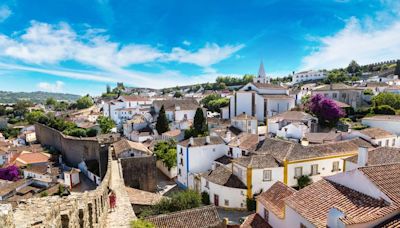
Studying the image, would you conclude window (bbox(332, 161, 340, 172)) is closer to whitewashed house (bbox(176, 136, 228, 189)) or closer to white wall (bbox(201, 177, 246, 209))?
white wall (bbox(201, 177, 246, 209))

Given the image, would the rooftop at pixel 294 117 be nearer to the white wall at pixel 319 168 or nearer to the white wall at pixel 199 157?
the white wall at pixel 199 157

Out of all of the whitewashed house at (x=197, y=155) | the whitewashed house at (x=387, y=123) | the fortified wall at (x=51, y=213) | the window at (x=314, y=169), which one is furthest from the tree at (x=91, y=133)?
the fortified wall at (x=51, y=213)

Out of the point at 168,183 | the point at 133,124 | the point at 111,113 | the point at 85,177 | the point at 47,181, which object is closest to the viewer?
the point at 168,183

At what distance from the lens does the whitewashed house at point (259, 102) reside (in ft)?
119

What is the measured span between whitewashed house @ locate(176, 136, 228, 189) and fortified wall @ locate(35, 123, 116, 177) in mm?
6992

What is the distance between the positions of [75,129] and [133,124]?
999 cm

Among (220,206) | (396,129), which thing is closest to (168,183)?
(220,206)

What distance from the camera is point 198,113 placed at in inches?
1218

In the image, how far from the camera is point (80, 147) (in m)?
32.5

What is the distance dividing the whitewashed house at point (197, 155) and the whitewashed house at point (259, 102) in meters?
14.0

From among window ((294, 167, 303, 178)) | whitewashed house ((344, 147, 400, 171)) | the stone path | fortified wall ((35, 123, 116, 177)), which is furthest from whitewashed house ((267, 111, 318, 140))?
the stone path

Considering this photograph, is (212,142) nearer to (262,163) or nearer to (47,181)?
(262,163)

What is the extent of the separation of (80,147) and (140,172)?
1395 cm

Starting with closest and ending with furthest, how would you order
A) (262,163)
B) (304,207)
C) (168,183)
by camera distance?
(304,207)
(262,163)
(168,183)
